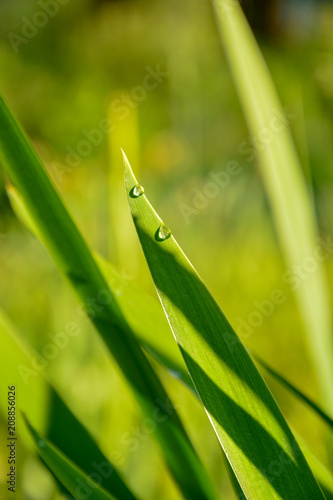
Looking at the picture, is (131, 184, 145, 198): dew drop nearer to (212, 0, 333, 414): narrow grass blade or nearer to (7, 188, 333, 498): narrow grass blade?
(7, 188, 333, 498): narrow grass blade

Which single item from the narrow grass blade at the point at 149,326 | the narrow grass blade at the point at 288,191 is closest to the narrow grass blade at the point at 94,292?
the narrow grass blade at the point at 149,326

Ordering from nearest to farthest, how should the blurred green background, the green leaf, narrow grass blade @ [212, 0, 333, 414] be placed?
1. the green leaf
2. narrow grass blade @ [212, 0, 333, 414]
3. the blurred green background

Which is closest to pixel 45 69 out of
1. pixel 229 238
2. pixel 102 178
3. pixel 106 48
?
pixel 106 48

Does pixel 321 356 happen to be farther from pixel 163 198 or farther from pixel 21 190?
pixel 163 198

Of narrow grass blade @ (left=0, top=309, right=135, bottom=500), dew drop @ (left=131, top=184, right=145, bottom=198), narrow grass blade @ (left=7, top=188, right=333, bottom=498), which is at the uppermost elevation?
dew drop @ (left=131, top=184, right=145, bottom=198)

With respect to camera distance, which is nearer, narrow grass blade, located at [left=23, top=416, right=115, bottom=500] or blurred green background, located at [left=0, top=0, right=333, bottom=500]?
narrow grass blade, located at [left=23, top=416, right=115, bottom=500]

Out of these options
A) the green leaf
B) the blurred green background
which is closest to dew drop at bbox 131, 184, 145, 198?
the green leaf

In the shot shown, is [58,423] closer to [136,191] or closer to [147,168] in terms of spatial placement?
[136,191]
